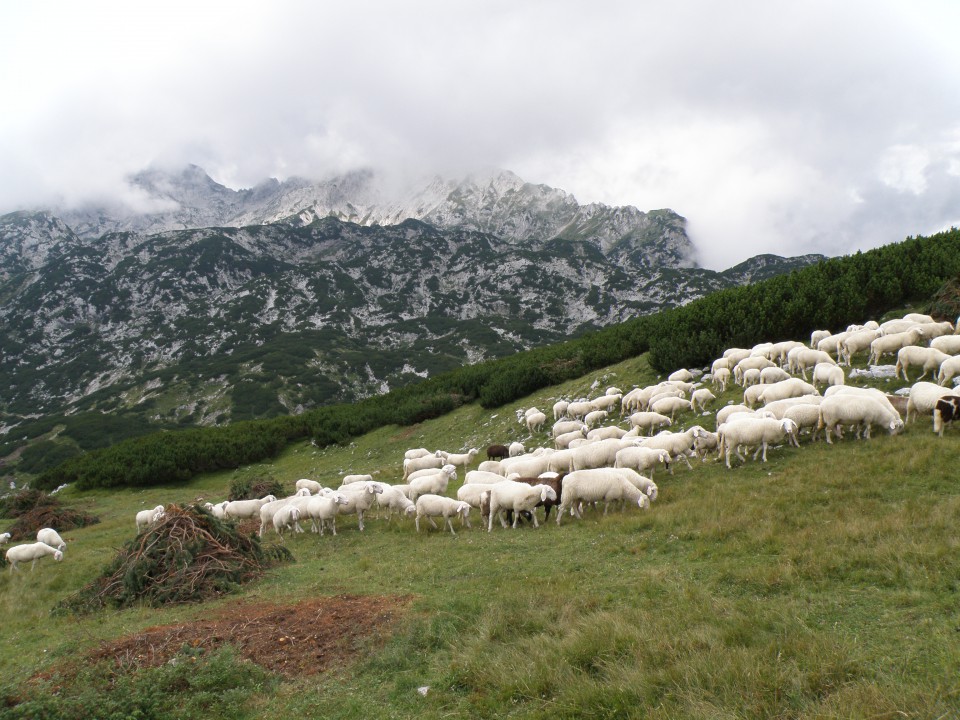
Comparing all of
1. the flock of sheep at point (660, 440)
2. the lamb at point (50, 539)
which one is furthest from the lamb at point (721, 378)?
the lamb at point (50, 539)

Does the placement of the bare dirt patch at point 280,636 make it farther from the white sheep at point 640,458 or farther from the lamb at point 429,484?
the lamb at point 429,484

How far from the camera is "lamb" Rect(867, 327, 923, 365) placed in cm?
2136

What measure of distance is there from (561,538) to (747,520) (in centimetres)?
439

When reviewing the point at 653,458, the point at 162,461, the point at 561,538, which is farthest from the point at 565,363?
the point at 162,461

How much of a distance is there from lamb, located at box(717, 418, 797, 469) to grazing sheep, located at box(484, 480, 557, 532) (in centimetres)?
581

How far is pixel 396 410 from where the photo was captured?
5009 centimetres

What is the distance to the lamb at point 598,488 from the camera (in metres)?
14.7

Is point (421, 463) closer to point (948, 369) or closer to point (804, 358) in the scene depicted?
point (804, 358)

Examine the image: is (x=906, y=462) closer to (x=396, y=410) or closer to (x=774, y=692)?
(x=774, y=692)

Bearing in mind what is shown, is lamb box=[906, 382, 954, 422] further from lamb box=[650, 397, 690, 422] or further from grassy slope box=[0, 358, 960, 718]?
lamb box=[650, 397, 690, 422]

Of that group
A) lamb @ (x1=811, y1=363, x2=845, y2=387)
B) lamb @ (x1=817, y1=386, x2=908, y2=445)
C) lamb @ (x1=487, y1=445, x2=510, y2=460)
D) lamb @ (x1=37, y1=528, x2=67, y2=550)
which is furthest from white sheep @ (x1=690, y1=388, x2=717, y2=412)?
lamb @ (x1=37, y1=528, x2=67, y2=550)

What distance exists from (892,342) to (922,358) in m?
2.85

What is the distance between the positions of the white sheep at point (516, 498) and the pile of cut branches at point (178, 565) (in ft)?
21.5

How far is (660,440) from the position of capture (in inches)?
726
